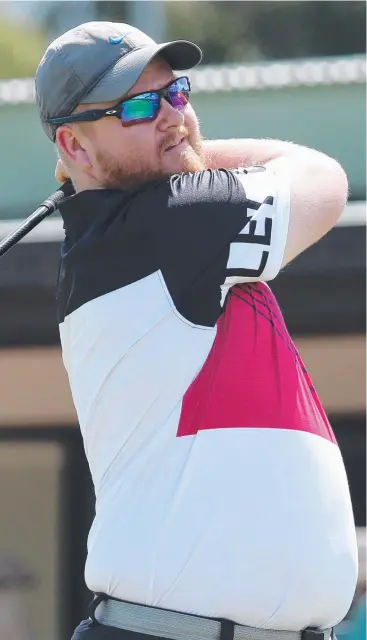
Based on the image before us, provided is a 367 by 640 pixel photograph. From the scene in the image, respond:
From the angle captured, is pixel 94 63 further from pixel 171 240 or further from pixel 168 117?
pixel 171 240

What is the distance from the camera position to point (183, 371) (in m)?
2.04

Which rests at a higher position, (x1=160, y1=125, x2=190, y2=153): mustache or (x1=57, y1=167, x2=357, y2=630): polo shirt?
(x1=160, y1=125, x2=190, y2=153): mustache

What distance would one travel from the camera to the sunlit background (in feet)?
15.5

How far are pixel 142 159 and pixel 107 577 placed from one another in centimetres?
74

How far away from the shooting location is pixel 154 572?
6.48ft

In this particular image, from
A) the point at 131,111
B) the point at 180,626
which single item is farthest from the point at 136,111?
the point at 180,626

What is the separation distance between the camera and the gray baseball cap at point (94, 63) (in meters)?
2.12

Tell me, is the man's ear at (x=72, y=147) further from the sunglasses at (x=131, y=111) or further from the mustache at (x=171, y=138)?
the mustache at (x=171, y=138)

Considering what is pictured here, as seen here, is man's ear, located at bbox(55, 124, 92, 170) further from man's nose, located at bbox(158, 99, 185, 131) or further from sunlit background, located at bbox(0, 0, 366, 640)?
sunlit background, located at bbox(0, 0, 366, 640)

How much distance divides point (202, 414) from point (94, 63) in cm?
66

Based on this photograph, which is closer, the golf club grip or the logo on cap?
the logo on cap

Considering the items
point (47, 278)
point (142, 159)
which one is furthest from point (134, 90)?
point (47, 278)

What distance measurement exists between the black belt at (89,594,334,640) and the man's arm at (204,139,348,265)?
64cm

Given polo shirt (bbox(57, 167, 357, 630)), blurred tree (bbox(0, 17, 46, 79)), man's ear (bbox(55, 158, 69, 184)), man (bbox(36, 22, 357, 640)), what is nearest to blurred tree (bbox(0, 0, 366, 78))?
blurred tree (bbox(0, 17, 46, 79))
